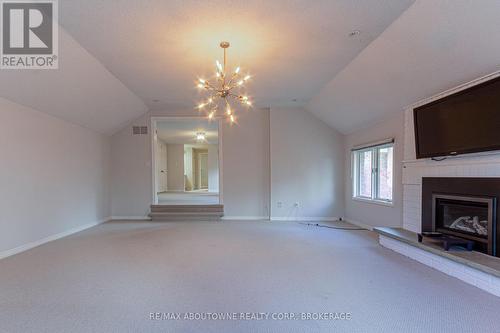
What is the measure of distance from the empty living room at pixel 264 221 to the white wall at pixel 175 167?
6.82 m

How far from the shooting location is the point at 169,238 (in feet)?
15.2

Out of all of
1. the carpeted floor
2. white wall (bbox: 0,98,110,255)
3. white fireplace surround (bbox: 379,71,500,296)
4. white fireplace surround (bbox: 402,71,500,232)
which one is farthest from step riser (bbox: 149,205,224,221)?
white fireplace surround (bbox: 402,71,500,232)

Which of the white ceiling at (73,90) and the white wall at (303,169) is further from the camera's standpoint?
the white wall at (303,169)

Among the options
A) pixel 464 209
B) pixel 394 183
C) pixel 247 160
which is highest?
pixel 247 160

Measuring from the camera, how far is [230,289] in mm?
2609

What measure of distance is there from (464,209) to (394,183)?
1.31 m

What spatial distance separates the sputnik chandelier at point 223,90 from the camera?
11.0 feet

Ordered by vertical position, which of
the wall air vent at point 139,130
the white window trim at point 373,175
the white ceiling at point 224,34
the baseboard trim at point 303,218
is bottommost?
the baseboard trim at point 303,218

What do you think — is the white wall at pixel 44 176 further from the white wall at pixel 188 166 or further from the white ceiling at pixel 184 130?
the white wall at pixel 188 166

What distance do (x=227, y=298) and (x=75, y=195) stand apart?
14.3ft

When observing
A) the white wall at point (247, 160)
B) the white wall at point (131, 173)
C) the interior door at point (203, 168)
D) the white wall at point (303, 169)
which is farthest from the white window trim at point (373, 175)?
the interior door at point (203, 168)

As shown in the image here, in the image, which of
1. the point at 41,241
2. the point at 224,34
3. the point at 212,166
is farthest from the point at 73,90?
the point at 212,166

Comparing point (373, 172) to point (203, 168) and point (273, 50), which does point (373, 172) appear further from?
point (203, 168)

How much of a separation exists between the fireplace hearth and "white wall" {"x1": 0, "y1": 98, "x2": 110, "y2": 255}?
5.81m
